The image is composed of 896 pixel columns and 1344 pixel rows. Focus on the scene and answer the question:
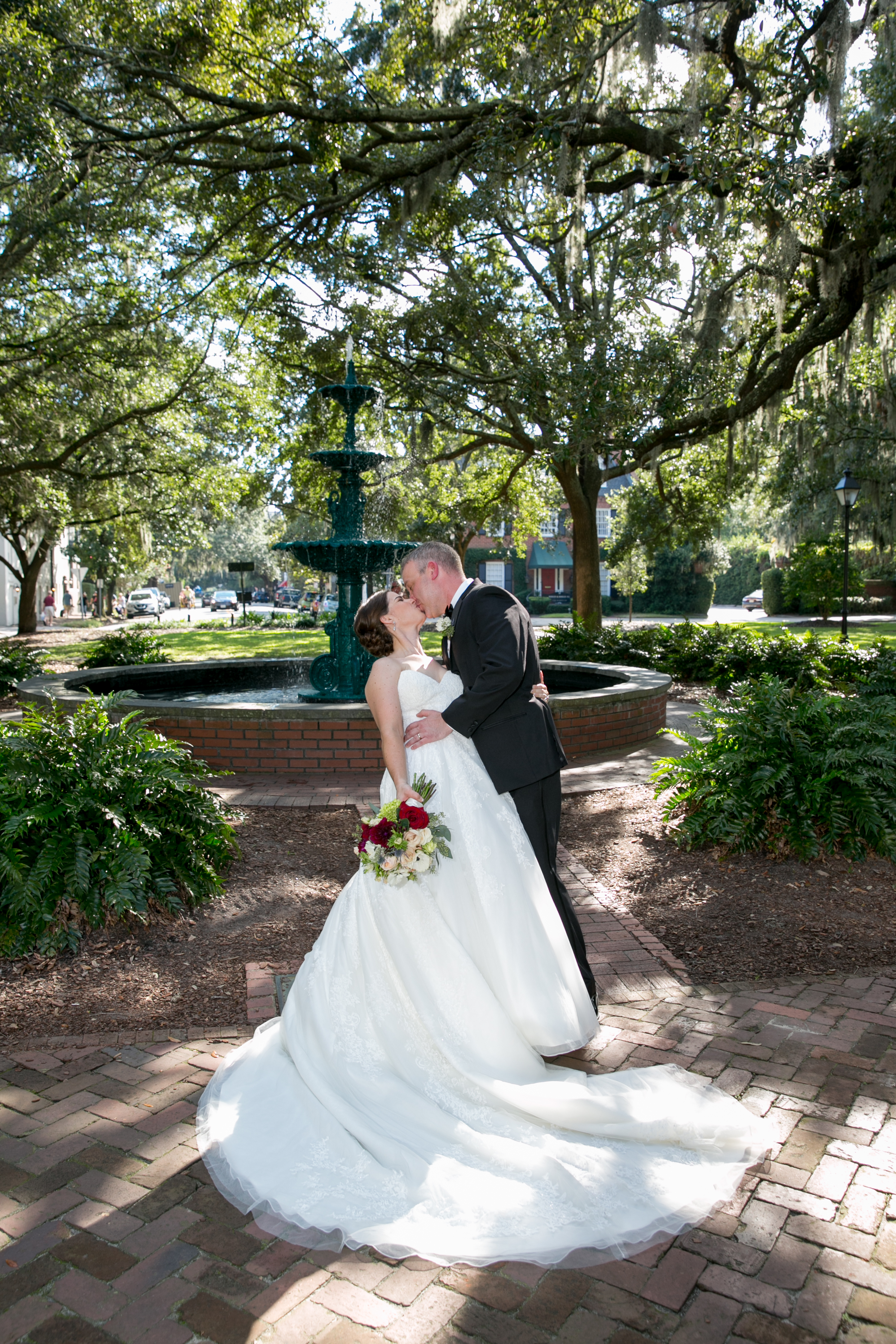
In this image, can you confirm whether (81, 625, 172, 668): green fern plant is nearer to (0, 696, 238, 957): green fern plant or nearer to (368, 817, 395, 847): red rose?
(0, 696, 238, 957): green fern plant

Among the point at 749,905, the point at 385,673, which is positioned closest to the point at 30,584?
the point at 749,905

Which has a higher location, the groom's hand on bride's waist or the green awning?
the green awning

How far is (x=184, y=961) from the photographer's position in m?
4.37

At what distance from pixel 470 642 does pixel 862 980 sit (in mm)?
2493

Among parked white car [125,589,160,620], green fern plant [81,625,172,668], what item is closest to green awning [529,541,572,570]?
parked white car [125,589,160,620]

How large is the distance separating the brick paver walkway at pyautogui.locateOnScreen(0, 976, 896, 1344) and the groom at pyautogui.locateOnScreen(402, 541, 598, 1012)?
3.14 ft

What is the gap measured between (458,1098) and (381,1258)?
2.21 feet

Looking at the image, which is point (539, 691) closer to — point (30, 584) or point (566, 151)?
point (566, 151)

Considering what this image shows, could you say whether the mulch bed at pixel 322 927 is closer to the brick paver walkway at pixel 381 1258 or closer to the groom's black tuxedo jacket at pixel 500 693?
the brick paver walkway at pixel 381 1258

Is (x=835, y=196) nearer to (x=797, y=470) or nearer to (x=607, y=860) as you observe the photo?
(x=607, y=860)

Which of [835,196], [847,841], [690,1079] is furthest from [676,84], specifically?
[690,1079]

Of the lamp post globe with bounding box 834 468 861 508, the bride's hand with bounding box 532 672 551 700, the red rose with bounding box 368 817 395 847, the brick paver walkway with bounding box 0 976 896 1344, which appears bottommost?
the brick paver walkway with bounding box 0 976 896 1344

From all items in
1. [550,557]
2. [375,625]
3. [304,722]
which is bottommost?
[304,722]

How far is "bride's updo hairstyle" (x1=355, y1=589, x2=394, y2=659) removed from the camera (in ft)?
11.5
